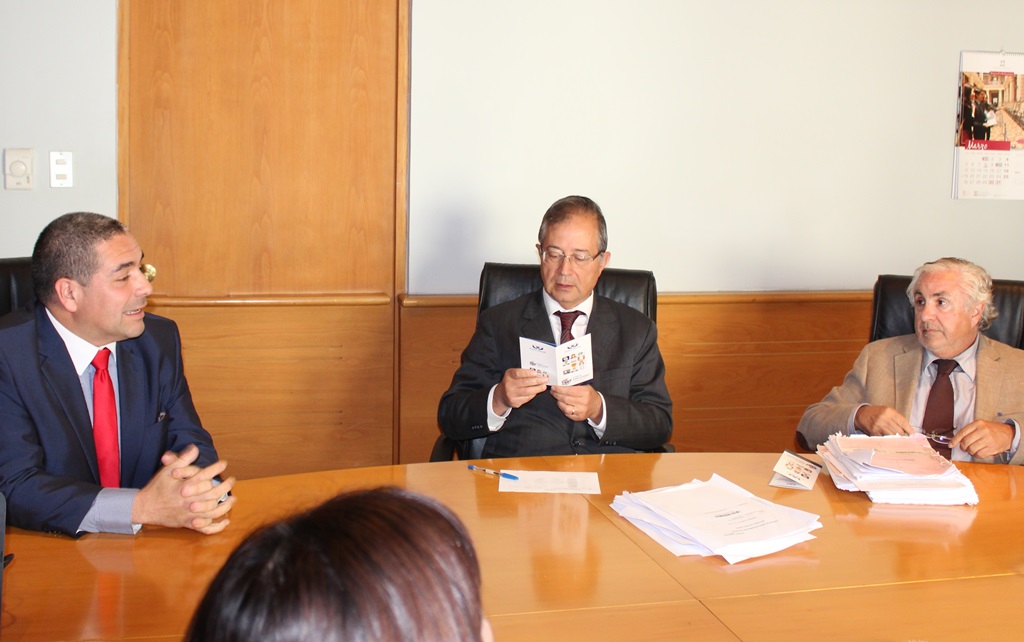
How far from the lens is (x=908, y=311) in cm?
313

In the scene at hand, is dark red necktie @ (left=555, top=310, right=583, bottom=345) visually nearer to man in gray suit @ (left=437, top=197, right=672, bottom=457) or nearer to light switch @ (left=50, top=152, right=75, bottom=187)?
man in gray suit @ (left=437, top=197, right=672, bottom=457)

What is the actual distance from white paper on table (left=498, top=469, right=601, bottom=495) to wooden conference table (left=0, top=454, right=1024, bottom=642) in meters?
0.03

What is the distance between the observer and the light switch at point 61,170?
12.1 ft

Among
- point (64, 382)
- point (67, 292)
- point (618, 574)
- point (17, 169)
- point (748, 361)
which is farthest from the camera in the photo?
point (748, 361)

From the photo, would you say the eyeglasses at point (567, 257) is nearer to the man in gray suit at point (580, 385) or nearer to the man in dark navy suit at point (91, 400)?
the man in gray suit at point (580, 385)

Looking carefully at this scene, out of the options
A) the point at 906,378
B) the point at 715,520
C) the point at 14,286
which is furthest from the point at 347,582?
the point at 906,378

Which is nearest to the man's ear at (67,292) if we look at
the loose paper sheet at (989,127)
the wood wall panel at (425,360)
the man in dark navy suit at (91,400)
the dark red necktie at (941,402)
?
the man in dark navy suit at (91,400)

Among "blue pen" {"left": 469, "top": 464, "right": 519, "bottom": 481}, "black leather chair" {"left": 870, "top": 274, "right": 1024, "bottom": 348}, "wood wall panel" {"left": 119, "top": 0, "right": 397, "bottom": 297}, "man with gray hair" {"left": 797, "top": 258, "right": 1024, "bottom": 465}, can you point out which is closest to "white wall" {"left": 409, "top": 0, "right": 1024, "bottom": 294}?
"wood wall panel" {"left": 119, "top": 0, "right": 397, "bottom": 297}

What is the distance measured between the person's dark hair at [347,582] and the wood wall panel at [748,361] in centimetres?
353

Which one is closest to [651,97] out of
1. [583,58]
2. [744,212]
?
[583,58]

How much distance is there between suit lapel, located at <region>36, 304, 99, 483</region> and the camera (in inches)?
87.0

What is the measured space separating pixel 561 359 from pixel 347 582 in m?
1.96

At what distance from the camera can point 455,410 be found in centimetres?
284

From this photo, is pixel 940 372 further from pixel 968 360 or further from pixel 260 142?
pixel 260 142
